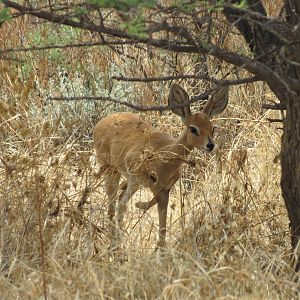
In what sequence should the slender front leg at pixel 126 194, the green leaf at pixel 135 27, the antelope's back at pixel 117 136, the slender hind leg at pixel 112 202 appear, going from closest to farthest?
the green leaf at pixel 135 27 < the slender hind leg at pixel 112 202 < the slender front leg at pixel 126 194 < the antelope's back at pixel 117 136

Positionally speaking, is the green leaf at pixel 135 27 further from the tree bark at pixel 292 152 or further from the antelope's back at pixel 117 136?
the antelope's back at pixel 117 136

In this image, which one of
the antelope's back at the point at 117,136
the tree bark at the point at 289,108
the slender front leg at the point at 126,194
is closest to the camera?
the tree bark at the point at 289,108

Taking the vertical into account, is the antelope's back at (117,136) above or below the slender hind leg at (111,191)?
above

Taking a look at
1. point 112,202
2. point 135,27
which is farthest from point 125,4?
point 112,202

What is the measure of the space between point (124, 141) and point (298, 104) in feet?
7.59

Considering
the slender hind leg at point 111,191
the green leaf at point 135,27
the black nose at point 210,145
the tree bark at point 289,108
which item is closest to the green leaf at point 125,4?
the green leaf at point 135,27

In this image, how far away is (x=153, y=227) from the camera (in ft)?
17.6

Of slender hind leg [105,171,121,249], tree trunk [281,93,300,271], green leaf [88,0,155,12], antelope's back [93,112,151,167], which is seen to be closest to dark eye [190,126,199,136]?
antelope's back [93,112,151,167]

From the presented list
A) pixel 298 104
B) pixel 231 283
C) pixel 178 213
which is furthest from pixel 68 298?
pixel 178 213

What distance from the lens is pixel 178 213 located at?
6352 millimetres

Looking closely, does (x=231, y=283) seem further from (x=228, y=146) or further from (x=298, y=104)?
(x=228, y=146)

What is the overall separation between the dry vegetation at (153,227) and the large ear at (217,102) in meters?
0.38

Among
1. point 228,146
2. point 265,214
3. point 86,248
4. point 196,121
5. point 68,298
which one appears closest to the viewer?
point 68,298

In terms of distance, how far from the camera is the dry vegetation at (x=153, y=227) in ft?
13.9
